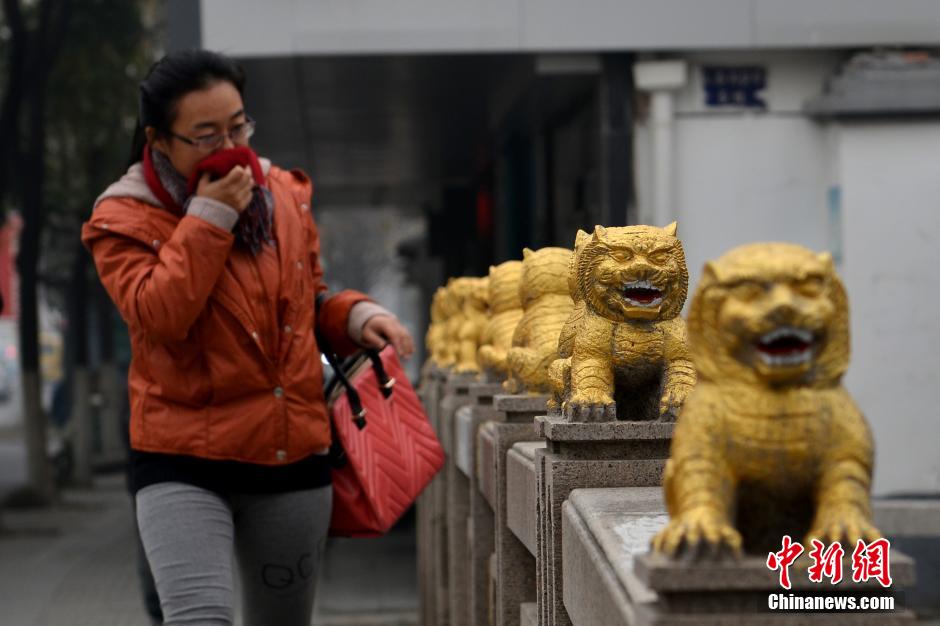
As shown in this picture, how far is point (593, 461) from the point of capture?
11.0 ft

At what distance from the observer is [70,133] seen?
19.4 m

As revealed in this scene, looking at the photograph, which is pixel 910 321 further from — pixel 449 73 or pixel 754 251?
pixel 754 251

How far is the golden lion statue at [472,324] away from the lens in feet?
24.8

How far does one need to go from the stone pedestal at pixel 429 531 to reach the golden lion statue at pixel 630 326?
3950 millimetres

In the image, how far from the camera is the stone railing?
2.07m

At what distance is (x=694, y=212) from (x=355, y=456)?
5.54m

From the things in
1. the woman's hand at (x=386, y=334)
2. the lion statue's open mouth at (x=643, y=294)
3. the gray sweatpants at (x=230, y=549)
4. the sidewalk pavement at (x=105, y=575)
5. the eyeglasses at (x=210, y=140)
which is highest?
the eyeglasses at (x=210, y=140)

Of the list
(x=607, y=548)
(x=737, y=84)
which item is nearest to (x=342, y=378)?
(x=607, y=548)

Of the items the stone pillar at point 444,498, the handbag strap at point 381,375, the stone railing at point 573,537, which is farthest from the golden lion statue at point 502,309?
the handbag strap at point 381,375

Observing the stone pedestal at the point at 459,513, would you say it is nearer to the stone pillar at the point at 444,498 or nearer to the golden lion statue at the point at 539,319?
the stone pillar at the point at 444,498

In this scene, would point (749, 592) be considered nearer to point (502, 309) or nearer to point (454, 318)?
point (502, 309)

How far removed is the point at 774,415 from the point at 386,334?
1.88 meters

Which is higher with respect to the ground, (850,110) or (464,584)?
(850,110)

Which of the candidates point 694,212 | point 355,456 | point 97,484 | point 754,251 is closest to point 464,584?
point 355,456
